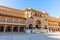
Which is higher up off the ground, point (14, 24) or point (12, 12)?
point (12, 12)

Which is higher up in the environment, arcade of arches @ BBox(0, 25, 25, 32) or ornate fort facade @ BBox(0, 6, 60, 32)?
ornate fort facade @ BBox(0, 6, 60, 32)

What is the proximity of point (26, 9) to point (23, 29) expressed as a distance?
7968 mm

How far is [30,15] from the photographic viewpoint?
27391 millimetres

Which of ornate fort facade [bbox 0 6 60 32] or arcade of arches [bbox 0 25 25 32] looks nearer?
arcade of arches [bbox 0 25 25 32]

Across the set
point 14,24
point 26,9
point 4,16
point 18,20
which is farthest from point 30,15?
point 4,16

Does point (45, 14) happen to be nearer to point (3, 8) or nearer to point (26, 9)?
point (26, 9)

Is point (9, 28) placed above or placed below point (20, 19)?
below

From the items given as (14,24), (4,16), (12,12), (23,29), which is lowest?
(23,29)

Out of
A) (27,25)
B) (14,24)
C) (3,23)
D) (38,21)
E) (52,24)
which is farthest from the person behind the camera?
(52,24)

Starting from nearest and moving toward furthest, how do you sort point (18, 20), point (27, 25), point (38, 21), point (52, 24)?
point (18, 20), point (27, 25), point (38, 21), point (52, 24)

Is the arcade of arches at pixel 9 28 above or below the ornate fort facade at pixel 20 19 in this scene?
below

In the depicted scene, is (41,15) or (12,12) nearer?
(12,12)

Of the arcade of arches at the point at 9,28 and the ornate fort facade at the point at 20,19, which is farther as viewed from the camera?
the ornate fort facade at the point at 20,19

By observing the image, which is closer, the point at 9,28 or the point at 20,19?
the point at 9,28
